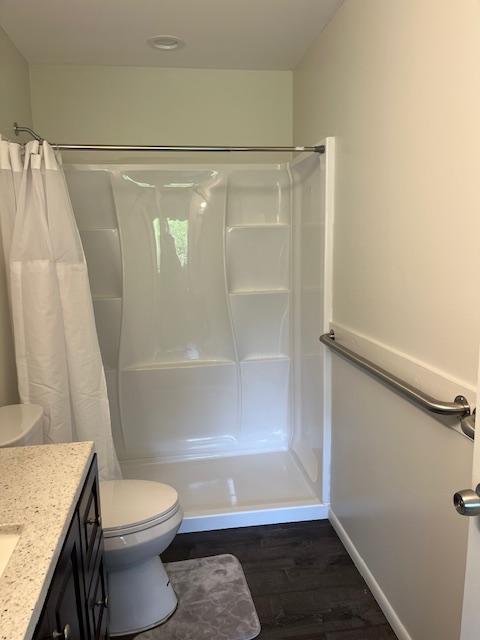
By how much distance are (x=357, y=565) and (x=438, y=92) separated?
184 cm

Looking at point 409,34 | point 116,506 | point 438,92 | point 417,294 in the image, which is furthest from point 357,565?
point 409,34

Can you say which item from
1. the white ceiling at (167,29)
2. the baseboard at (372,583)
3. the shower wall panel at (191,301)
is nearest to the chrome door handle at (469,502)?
the baseboard at (372,583)

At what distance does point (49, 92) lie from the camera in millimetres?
2719

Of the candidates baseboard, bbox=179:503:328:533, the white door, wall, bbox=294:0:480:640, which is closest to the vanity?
the white door

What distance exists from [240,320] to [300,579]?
1523 millimetres

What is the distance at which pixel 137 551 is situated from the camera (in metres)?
1.74

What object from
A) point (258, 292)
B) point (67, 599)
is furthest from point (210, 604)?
point (258, 292)

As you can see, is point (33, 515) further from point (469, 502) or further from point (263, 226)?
point (263, 226)

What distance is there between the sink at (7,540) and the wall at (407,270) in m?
1.11

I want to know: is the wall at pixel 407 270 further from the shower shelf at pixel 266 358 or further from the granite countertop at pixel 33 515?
the granite countertop at pixel 33 515

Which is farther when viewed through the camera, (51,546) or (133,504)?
(133,504)

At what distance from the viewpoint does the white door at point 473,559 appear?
90cm

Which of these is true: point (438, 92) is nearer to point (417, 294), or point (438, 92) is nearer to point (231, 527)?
point (417, 294)

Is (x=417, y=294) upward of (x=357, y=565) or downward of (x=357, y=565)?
upward
